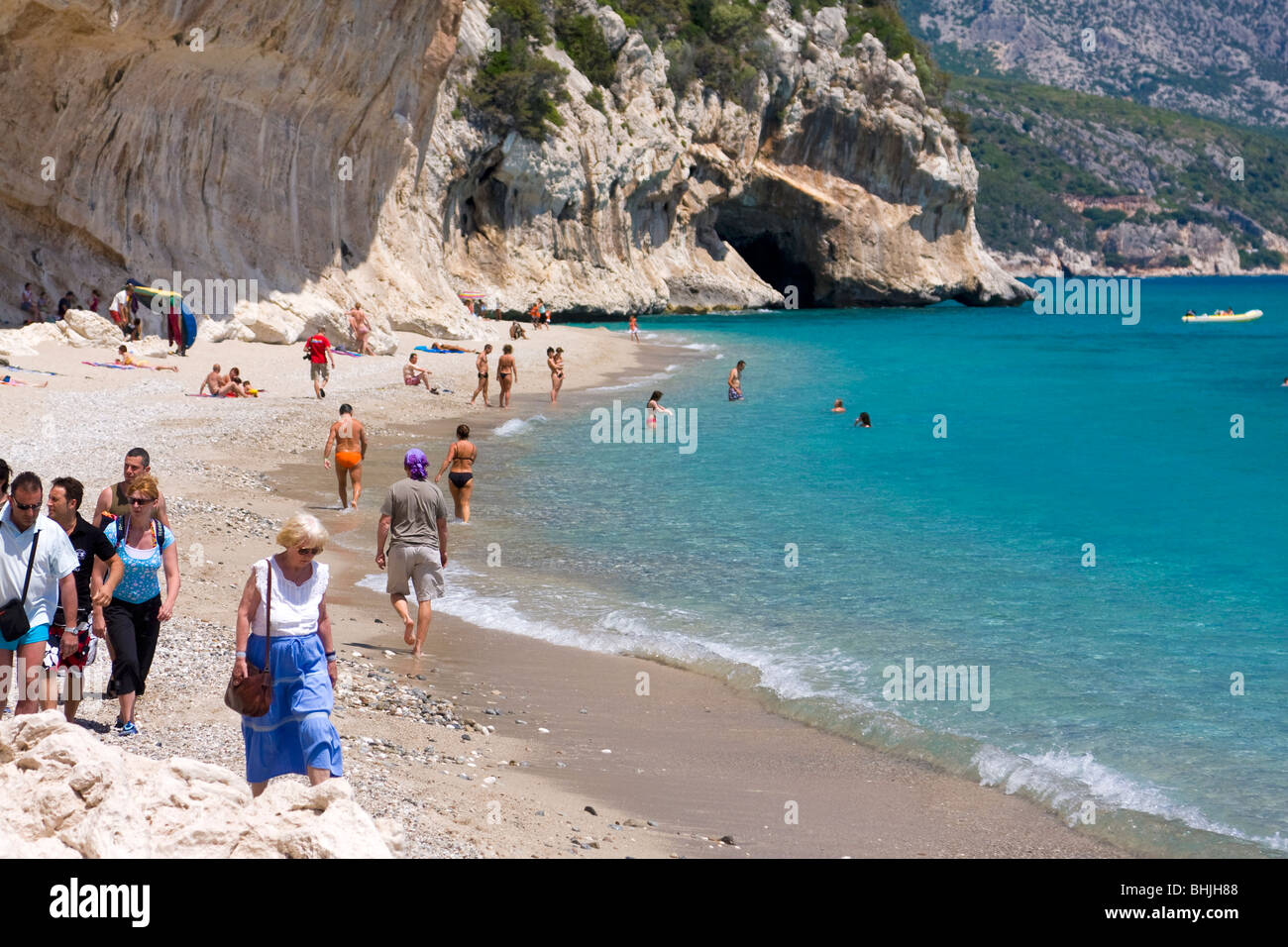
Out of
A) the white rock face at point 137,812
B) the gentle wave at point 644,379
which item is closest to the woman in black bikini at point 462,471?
the white rock face at point 137,812

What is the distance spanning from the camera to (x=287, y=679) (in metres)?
5.62

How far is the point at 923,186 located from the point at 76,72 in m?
64.9

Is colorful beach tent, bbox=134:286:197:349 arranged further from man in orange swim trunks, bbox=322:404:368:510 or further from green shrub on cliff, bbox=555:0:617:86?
green shrub on cliff, bbox=555:0:617:86

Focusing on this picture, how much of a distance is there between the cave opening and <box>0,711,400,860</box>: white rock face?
80229mm

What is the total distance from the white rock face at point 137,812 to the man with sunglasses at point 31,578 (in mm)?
1646

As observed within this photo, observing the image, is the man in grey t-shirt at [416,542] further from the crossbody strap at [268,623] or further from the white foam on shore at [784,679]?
the crossbody strap at [268,623]

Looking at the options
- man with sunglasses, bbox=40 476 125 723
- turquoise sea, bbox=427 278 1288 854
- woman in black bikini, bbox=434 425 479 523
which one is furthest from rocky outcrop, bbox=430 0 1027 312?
man with sunglasses, bbox=40 476 125 723

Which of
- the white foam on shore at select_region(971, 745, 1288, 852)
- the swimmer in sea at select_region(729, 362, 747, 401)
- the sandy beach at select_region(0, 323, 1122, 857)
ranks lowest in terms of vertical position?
the white foam on shore at select_region(971, 745, 1288, 852)

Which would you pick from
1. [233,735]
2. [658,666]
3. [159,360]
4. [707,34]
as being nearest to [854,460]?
[658,666]

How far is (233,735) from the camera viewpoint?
6988 mm

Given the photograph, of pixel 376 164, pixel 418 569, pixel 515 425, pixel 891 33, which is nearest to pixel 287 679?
pixel 418 569

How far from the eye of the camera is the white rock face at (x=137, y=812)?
419 cm

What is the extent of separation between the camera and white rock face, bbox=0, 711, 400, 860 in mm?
4191

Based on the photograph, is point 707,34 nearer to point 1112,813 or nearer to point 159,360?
point 159,360
